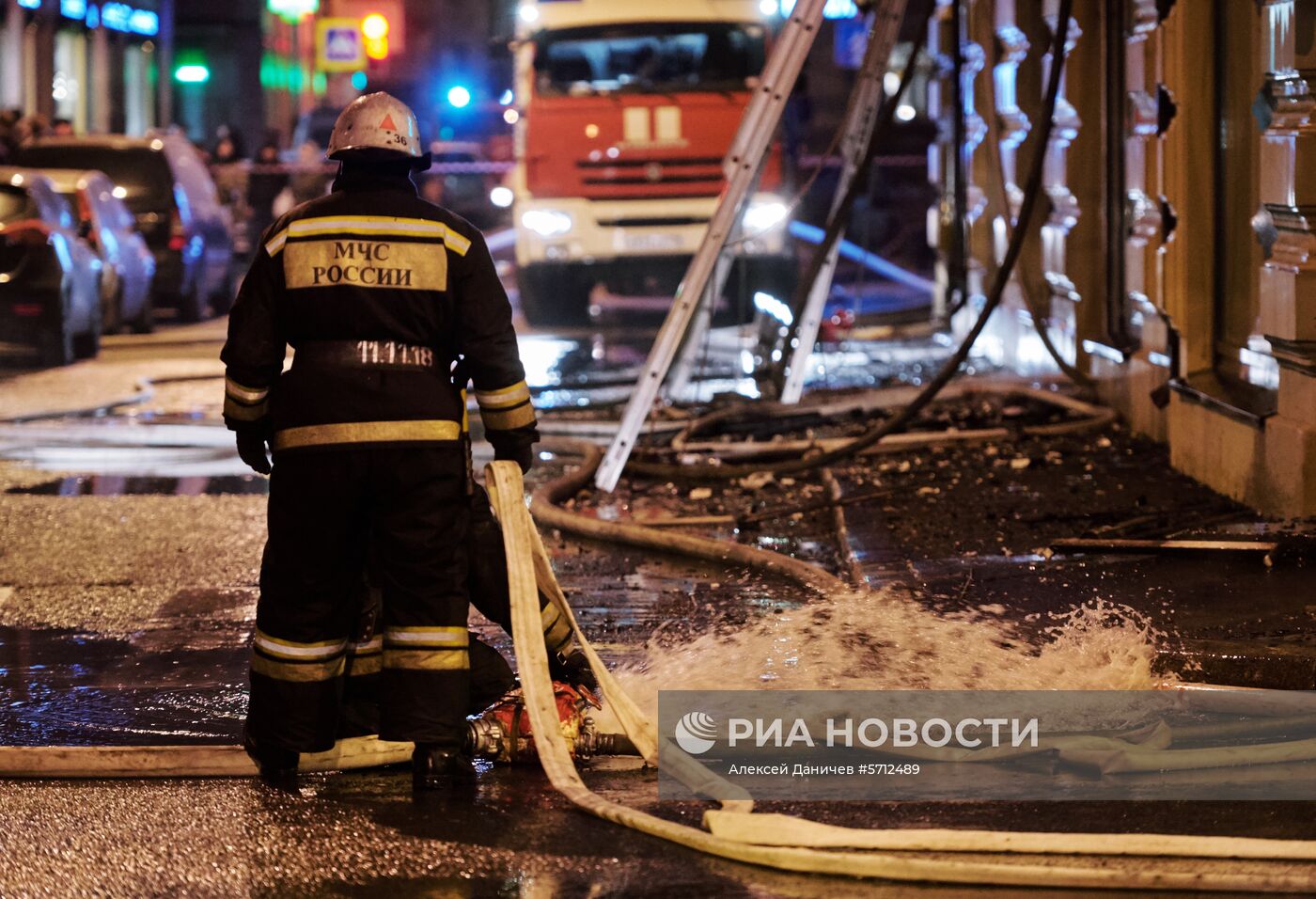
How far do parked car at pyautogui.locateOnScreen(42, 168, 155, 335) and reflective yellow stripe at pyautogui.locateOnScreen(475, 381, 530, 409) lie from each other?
1254 cm

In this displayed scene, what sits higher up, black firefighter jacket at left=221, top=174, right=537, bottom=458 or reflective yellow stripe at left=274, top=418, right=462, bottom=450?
black firefighter jacket at left=221, top=174, right=537, bottom=458

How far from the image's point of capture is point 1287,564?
675 centimetres

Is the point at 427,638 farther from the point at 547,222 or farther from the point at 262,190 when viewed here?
the point at 262,190

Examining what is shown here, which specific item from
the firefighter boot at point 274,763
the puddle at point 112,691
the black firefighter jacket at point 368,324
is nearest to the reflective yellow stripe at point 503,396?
the black firefighter jacket at point 368,324

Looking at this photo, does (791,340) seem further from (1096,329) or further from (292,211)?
(292,211)

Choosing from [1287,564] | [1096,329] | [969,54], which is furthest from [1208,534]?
[969,54]

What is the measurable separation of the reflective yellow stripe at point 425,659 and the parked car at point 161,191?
50.6 ft

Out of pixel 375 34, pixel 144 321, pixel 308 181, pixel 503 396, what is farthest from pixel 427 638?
pixel 375 34

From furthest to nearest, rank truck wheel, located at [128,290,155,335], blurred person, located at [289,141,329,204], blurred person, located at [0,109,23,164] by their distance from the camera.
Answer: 1. blurred person, located at [289,141,329,204]
2. blurred person, located at [0,109,23,164]
3. truck wheel, located at [128,290,155,335]

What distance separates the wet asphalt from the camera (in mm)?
4191

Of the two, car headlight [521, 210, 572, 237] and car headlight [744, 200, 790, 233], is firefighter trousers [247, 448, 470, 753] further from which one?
car headlight [521, 210, 572, 237]

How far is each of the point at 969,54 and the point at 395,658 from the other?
11587mm

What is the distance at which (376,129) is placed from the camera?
4875 millimetres

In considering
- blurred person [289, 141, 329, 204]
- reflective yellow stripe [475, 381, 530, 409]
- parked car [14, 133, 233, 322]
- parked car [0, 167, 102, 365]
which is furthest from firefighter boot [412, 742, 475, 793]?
blurred person [289, 141, 329, 204]
